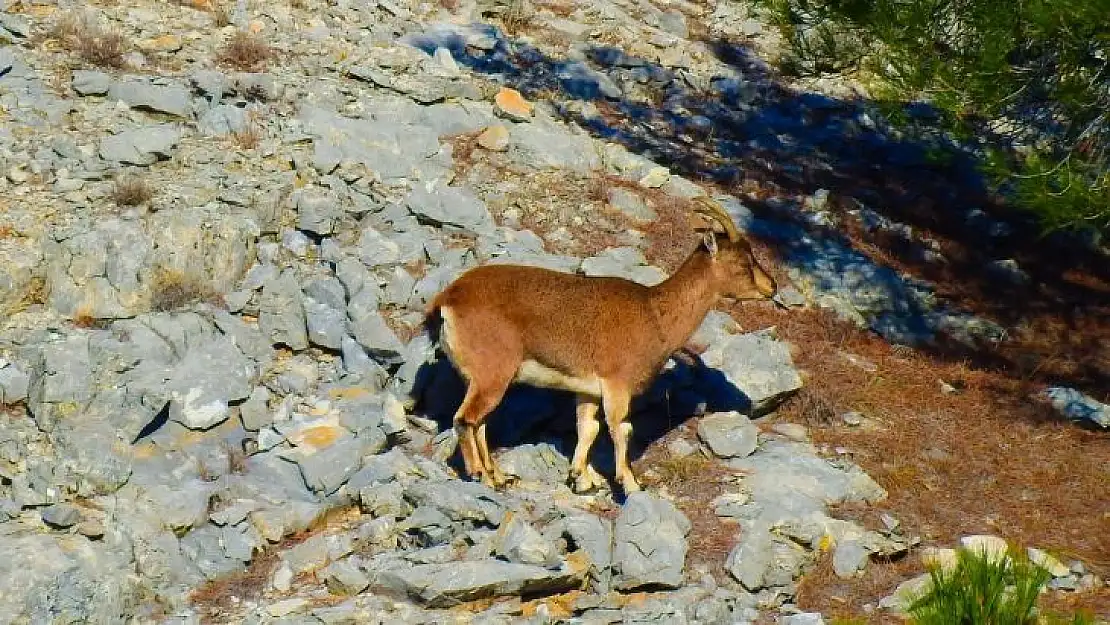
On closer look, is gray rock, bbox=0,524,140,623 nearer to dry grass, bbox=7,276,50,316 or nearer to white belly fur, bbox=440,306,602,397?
white belly fur, bbox=440,306,602,397

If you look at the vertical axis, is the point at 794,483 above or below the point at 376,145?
above

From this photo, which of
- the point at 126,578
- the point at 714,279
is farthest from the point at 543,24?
the point at 126,578

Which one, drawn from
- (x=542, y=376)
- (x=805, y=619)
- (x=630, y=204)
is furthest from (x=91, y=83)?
(x=805, y=619)

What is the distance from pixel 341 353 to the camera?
478 inches

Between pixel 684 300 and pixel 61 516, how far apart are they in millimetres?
5517

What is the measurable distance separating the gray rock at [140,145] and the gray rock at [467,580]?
694 cm

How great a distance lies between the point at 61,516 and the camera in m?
9.53

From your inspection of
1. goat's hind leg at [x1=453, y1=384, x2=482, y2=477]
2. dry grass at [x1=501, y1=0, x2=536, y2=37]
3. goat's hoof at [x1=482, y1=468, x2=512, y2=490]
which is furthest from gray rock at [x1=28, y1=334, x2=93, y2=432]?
dry grass at [x1=501, y1=0, x2=536, y2=37]

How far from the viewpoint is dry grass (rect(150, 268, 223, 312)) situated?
39.9 ft

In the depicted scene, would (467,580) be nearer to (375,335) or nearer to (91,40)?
(375,335)

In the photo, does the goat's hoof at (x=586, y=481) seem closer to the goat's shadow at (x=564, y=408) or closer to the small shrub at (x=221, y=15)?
the goat's shadow at (x=564, y=408)

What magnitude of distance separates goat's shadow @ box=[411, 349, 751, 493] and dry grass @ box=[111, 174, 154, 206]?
3643 millimetres

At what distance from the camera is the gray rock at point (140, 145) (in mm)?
14164

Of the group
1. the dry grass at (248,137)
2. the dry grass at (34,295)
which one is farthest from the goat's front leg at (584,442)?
the dry grass at (248,137)
